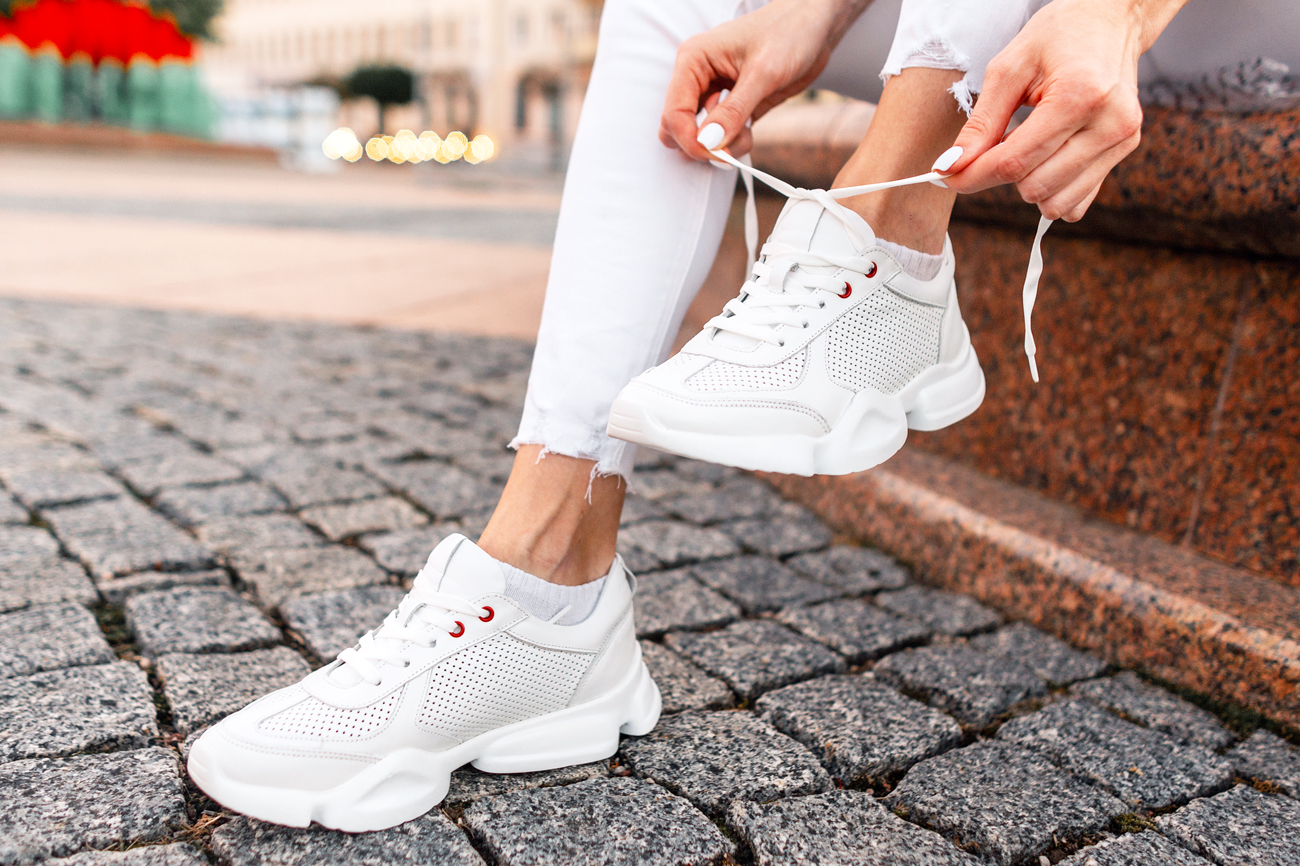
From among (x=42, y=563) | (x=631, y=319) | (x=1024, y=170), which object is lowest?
(x=42, y=563)

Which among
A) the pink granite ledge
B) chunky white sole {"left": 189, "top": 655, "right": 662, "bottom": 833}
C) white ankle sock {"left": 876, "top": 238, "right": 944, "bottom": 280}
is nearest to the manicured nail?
white ankle sock {"left": 876, "top": 238, "right": 944, "bottom": 280}

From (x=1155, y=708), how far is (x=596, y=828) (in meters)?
0.87

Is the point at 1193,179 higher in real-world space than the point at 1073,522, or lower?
higher

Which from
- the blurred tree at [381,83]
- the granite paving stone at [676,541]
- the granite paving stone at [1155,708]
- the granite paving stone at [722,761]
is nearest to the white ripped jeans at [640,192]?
the granite paving stone at [722,761]

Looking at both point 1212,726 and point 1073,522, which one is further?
point 1073,522

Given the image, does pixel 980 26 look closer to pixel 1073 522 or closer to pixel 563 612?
pixel 563 612

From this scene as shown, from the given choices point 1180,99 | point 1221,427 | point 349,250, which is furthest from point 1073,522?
point 349,250

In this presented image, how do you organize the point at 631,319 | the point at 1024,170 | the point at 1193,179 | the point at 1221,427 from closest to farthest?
the point at 1024,170 → the point at 631,319 → the point at 1193,179 → the point at 1221,427

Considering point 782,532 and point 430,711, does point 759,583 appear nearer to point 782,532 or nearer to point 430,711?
point 782,532

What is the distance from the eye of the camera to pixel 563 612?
115cm

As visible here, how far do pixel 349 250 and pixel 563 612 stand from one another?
5.66m

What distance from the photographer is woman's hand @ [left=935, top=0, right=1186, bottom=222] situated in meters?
0.91

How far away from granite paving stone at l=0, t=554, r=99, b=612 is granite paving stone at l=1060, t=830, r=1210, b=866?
1.45 meters

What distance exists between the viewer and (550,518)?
3.74 ft
